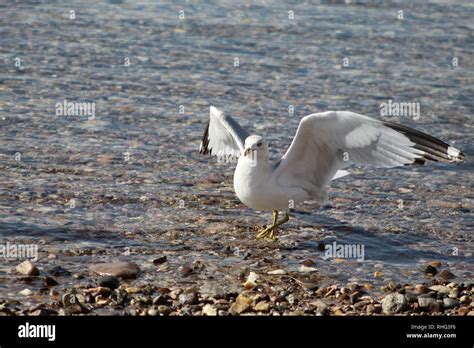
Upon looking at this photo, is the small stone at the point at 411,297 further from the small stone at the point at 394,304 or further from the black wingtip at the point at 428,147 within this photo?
the black wingtip at the point at 428,147

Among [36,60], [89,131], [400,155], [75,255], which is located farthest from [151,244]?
[36,60]

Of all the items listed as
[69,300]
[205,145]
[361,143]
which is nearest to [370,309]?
[361,143]

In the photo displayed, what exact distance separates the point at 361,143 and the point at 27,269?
115 inches

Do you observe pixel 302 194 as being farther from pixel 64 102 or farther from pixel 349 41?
pixel 349 41

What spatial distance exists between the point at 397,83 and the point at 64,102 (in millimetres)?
4932

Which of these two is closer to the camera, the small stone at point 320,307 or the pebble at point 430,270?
the small stone at point 320,307

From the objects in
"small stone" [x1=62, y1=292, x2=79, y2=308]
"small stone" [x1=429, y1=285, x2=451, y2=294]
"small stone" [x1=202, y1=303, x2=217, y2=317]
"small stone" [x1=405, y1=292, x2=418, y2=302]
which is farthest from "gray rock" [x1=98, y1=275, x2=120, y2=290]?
"small stone" [x1=429, y1=285, x2=451, y2=294]

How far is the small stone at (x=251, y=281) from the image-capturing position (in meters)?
6.98

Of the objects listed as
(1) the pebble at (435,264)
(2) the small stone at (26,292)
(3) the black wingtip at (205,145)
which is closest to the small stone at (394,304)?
(1) the pebble at (435,264)

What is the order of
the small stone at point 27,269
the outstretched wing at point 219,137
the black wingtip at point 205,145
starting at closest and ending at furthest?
the small stone at point 27,269
the outstretched wing at point 219,137
the black wingtip at point 205,145

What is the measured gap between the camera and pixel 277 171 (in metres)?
8.09

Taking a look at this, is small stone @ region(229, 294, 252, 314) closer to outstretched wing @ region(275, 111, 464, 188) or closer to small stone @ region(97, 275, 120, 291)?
→ small stone @ region(97, 275, 120, 291)

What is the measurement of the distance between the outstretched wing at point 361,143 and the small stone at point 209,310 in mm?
1964

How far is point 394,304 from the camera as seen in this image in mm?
6574
